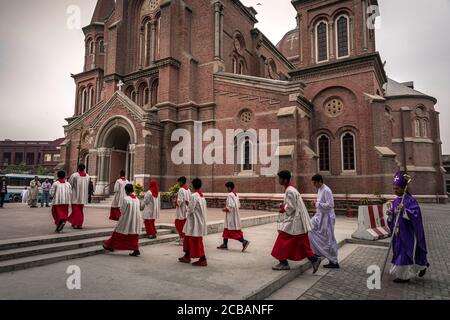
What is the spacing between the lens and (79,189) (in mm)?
9445

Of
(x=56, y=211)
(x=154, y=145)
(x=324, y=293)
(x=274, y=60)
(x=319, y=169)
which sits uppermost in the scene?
(x=274, y=60)

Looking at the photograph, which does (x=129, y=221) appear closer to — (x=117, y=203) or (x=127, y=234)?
(x=127, y=234)

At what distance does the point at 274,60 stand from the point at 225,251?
2838 centimetres

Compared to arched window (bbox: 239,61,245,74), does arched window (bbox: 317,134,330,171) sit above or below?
below

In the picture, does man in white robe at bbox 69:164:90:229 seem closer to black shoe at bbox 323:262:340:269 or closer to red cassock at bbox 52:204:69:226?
red cassock at bbox 52:204:69:226

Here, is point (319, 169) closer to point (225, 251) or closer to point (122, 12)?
point (225, 251)

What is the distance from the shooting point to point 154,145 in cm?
1977

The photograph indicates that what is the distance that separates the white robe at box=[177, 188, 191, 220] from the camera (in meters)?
7.57

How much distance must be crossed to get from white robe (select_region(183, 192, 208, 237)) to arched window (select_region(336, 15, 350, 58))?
18.0 metres

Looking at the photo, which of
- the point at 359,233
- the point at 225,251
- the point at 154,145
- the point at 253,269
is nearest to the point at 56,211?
the point at 225,251

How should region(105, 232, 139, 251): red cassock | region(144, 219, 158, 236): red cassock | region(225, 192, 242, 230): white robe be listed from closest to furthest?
region(105, 232, 139, 251): red cassock → region(225, 192, 242, 230): white robe → region(144, 219, 158, 236): red cassock

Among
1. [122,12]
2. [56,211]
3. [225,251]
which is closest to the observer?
[225,251]

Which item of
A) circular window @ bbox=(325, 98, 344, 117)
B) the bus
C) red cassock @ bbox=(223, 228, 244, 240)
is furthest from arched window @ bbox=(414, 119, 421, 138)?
the bus

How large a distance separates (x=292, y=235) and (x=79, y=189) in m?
6.91
